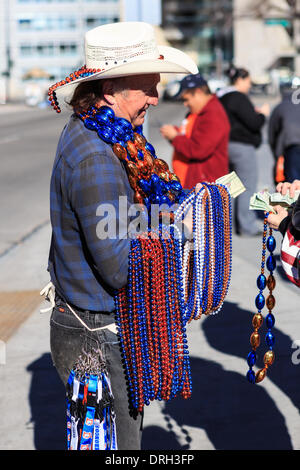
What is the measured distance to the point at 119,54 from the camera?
262 centimetres

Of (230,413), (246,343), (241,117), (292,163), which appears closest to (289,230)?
(230,413)

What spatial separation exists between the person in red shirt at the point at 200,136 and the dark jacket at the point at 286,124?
1021 mm

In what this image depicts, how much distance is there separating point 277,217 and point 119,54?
0.86 m

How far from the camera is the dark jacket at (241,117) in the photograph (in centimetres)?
841

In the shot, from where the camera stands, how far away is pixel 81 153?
253 cm

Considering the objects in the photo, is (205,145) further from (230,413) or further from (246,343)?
(230,413)

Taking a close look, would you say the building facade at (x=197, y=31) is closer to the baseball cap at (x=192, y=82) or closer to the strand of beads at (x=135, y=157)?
the baseball cap at (x=192, y=82)

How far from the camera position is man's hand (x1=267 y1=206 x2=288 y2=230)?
293cm

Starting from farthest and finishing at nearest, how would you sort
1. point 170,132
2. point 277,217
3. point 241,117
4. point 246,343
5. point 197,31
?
point 197,31 → point 241,117 → point 170,132 → point 246,343 → point 277,217

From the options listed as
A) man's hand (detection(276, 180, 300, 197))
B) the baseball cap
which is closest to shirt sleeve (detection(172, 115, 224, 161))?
the baseball cap

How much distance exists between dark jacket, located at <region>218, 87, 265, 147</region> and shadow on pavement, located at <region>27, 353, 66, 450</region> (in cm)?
418

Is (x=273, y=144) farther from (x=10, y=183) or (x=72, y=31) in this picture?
(x=72, y=31)

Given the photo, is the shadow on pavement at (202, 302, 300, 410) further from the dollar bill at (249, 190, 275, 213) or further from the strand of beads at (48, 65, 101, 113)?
the strand of beads at (48, 65, 101, 113)

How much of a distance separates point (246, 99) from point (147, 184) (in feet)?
19.7
